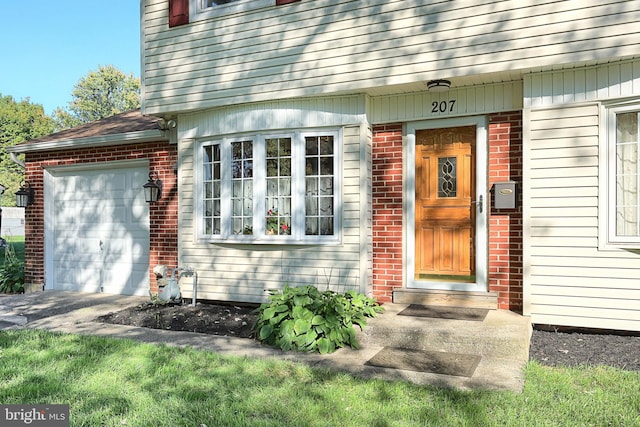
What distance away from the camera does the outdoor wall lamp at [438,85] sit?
586 centimetres

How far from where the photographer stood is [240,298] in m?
7.09

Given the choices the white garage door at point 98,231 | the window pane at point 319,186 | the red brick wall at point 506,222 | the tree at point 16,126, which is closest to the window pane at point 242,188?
the window pane at point 319,186

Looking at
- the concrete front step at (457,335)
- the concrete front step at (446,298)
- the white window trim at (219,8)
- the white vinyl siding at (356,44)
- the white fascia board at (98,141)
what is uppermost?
the white window trim at (219,8)

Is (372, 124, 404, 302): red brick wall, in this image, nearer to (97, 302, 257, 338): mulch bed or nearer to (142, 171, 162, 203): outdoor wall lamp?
(97, 302, 257, 338): mulch bed

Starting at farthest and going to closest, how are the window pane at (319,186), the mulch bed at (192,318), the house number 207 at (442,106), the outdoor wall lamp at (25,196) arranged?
the outdoor wall lamp at (25,196) → the window pane at (319,186) → the house number 207 at (442,106) → the mulch bed at (192,318)

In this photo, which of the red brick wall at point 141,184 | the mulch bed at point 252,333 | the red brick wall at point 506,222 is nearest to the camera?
the mulch bed at point 252,333

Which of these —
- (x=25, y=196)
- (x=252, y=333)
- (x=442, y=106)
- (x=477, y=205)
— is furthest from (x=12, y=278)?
(x=477, y=205)

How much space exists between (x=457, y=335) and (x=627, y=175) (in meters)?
2.45

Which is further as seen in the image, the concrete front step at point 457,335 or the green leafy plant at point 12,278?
the green leafy plant at point 12,278

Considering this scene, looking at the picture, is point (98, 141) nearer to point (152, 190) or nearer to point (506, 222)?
point (152, 190)

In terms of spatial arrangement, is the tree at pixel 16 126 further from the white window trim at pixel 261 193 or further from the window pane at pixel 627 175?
the window pane at pixel 627 175

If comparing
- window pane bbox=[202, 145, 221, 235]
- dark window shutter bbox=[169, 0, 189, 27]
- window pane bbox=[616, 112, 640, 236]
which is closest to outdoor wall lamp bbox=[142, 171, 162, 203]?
window pane bbox=[202, 145, 221, 235]

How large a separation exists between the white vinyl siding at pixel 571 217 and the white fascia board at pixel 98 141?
18.0 ft

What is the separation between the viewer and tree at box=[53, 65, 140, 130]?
174 ft
